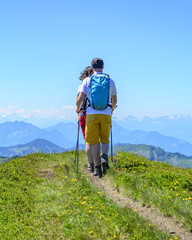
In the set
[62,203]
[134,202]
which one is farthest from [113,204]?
[62,203]

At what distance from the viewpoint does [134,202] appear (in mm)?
7211

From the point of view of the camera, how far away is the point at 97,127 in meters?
8.67

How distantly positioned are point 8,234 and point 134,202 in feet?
11.1

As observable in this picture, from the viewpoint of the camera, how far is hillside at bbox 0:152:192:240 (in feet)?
17.8

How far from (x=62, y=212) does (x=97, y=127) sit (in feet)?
10.4

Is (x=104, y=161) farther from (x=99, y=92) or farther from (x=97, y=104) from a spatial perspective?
(x=99, y=92)

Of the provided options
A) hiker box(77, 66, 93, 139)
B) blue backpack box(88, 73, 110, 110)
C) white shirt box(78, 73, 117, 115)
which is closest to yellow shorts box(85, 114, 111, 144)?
white shirt box(78, 73, 117, 115)

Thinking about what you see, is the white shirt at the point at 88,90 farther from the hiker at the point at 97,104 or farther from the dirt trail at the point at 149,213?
the dirt trail at the point at 149,213

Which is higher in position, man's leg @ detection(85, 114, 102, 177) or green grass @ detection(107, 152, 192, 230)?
man's leg @ detection(85, 114, 102, 177)

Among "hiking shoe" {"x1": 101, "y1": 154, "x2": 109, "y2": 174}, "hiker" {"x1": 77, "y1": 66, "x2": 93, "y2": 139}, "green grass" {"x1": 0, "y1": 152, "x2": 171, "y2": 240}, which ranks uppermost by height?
"hiker" {"x1": 77, "y1": 66, "x2": 93, "y2": 139}

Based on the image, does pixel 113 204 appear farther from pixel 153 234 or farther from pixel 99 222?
pixel 153 234

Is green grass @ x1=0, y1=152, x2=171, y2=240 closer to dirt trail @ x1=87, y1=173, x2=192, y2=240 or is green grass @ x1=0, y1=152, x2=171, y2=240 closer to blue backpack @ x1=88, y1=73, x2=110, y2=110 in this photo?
dirt trail @ x1=87, y1=173, x2=192, y2=240

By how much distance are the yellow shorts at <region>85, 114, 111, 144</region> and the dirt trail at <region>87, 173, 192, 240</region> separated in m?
1.55

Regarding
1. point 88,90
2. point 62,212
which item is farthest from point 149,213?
point 88,90
